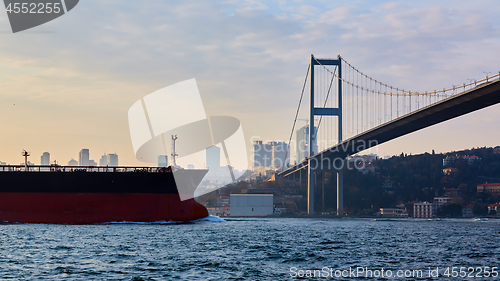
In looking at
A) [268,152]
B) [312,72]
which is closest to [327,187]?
[312,72]

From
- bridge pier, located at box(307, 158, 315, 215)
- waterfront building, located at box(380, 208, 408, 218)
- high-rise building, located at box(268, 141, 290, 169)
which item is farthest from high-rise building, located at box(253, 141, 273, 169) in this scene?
bridge pier, located at box(307, 158, 315, 215)

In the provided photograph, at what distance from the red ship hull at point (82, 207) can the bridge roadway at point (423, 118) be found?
73.4 feet

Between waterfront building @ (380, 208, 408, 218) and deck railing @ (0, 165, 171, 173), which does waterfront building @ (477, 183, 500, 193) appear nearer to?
waterfront building @ (380, 208, 408, 218)

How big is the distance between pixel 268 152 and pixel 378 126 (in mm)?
108211

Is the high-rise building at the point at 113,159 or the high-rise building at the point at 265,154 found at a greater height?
the high-rise building at the point at 265,154

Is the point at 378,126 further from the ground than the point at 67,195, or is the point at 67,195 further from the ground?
the point at 378,126

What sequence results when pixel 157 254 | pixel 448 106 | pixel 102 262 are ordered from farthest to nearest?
pixel 448 106 < pixel 157 254 < pixel 102 262

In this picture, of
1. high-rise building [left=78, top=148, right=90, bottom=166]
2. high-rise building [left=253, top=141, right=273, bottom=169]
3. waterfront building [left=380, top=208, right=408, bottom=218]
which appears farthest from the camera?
high-rise building [left=253, top=141, right=273, bottom=169]

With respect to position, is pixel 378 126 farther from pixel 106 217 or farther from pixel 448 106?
pixel 106 217

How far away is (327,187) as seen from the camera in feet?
356

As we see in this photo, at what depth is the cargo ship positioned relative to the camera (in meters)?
32.6

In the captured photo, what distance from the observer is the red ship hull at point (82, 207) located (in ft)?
107

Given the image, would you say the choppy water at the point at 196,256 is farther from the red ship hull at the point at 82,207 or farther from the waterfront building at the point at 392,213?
the waterfront building at the point at 392,213

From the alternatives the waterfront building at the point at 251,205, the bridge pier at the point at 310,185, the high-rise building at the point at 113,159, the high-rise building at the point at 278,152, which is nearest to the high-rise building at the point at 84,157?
the high-rise building at the point at 113,159
